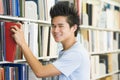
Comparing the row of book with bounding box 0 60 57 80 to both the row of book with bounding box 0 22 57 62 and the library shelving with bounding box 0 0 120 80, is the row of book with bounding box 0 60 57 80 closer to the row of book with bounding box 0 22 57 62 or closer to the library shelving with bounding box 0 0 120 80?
the row of book with bounding box 0 22 57 62

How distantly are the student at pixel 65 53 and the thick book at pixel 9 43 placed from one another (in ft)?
0.17

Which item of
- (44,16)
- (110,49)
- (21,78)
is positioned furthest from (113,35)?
(21,78)

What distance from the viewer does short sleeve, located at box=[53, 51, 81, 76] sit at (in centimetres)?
165

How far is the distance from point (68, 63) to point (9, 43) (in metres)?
0.42

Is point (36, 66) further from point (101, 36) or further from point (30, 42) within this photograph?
point (101, 36)

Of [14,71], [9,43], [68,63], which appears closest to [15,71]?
[14,71]

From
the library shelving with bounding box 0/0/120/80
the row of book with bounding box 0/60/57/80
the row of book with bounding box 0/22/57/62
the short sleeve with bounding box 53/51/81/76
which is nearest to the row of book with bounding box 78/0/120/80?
the library shelving with bounding box 0/0/120/80

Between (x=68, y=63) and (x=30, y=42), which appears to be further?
(x=30, y=42)

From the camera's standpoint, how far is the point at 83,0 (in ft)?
10.0

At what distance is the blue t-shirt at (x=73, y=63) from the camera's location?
1656 mm

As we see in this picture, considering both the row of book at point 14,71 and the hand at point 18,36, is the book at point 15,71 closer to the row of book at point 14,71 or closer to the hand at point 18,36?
the row of book at point 14,71

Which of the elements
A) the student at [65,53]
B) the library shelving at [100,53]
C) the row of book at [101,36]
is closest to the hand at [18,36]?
the student at [65,53]

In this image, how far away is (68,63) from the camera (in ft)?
5.47

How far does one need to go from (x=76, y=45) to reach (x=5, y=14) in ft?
1.83
